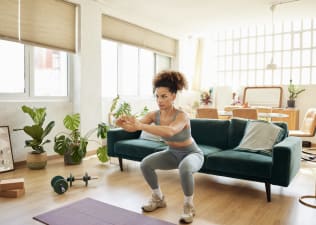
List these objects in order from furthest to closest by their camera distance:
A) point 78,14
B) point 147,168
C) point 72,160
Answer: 1. point 78,14
2. point 72,160
3. point 147,168

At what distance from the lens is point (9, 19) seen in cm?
356

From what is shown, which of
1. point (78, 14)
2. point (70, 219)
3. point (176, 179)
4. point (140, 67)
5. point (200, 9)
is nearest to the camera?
point (70, 219)

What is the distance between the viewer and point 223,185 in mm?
3107

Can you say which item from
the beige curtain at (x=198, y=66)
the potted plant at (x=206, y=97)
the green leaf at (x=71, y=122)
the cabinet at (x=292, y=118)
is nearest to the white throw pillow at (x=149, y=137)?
the green leaf at (x=71, y=122)

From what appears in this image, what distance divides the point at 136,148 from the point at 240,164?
1.29 meters

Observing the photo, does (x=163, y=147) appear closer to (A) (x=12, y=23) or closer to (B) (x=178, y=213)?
(B) (x=178, y=213)

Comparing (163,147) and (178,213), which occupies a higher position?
(163,147)

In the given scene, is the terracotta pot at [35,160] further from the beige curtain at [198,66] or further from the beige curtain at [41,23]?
the beige curtain at [198,66]

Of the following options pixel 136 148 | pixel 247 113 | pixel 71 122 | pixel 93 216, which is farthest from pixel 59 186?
pixel 247 113

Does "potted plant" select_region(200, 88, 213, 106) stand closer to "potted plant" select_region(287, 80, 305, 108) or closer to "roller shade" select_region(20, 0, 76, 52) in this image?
"potted plant" select_region(287, 80, 305, 108)

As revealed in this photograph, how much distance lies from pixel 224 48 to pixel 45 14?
5087 mm

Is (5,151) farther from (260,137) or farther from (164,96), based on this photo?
(260,137)

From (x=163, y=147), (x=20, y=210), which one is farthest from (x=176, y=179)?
(x=20, y=210)

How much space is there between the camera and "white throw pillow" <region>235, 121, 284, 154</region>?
2939mm
